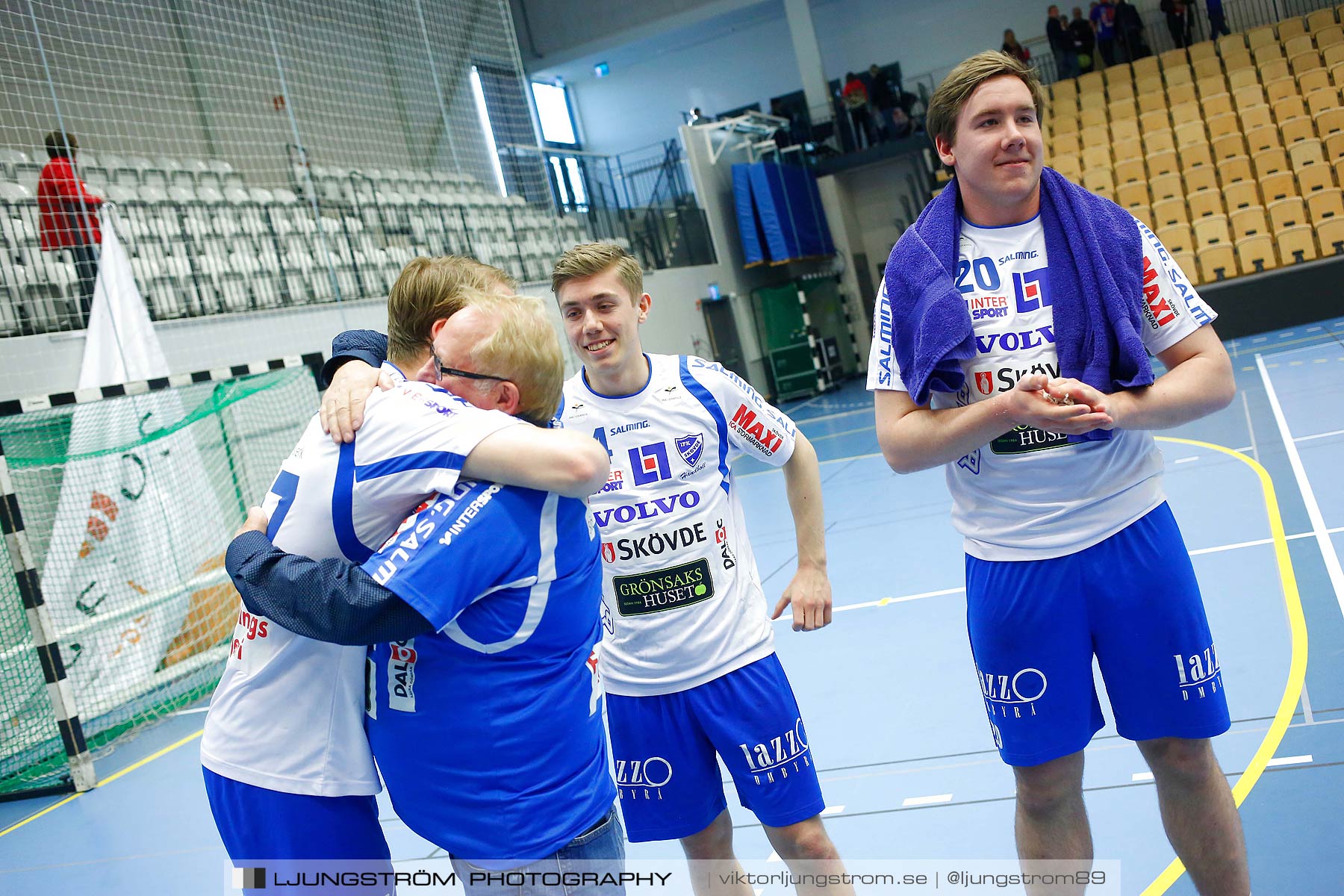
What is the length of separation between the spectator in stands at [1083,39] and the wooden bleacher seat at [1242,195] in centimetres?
536

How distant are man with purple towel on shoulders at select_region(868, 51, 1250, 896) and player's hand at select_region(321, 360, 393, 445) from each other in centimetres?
109

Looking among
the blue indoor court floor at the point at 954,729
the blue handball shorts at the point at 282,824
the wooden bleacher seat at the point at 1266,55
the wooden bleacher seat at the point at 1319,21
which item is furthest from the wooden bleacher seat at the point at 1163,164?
the blue handball shorts at the point at 282,824

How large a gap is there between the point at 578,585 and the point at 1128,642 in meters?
1.21

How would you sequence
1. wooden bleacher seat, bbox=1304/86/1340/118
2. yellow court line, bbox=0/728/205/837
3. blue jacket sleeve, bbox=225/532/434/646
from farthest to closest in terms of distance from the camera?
wooden bleacher seat, bbox=1304/86/1340/118
yellow court line, bbox=0/728/205/837
blue jacket sleeve, bbox=225/532/434/646

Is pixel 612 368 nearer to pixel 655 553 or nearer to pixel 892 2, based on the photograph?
pixel 655 553

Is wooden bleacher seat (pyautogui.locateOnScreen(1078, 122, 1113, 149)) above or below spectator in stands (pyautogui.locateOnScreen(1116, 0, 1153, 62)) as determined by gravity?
below

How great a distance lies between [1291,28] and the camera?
1809cm

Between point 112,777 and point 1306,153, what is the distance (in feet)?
57.2

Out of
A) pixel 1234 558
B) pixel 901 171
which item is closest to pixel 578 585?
pixel 1234 558

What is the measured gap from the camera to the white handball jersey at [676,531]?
2.47 metres

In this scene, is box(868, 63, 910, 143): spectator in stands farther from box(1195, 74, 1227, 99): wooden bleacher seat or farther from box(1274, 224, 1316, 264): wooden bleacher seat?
box(1274, 224, 1316, 264): wooden bleacher seat

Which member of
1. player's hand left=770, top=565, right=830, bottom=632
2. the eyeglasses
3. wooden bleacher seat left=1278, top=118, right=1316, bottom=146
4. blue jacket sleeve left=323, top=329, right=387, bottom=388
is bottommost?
player's hand left=770, top=565, right=830, bottom=632

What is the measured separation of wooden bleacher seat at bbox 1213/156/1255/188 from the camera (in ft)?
51.8

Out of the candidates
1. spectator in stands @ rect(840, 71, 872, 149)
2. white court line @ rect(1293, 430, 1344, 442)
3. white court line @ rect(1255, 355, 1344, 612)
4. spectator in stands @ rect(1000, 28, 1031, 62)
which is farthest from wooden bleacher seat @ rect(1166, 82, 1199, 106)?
white court line @ rect(1293, 430, 1344, 442)
